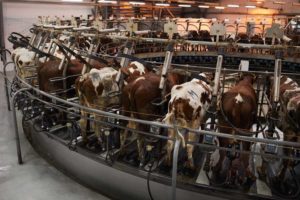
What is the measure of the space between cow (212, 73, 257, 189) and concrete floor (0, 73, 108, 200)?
1442 millimetres

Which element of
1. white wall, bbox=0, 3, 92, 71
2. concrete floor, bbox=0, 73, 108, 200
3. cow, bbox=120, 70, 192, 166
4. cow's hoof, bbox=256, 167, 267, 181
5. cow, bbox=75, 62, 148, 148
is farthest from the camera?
white wall, bbox=0, 3, 92, 71

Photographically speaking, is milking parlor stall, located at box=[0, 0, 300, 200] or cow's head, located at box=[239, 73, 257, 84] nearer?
milking parlor stall, located at box=[0, 0, 300, 200]

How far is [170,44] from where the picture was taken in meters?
3.68

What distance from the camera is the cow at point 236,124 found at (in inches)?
118

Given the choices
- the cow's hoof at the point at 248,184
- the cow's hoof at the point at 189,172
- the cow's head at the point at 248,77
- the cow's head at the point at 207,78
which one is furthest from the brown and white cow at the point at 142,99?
the cow's hoof at the point at 248,184

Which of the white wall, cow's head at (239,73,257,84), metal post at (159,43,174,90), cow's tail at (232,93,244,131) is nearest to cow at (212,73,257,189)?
cow's tail at (232,93,244,131)

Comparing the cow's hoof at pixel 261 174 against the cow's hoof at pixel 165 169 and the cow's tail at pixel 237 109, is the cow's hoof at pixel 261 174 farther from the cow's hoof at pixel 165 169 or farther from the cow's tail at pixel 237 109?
the cow's hoof at pixel 165 169

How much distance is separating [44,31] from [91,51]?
166 centimetres

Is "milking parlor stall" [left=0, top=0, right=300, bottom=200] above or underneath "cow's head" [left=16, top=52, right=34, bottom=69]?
underneath

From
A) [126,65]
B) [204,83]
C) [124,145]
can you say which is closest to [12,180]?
[124,145]

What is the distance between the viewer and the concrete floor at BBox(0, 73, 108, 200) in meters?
3.51

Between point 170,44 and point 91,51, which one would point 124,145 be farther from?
point 91,51

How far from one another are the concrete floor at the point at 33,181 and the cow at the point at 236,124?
144 centimetres

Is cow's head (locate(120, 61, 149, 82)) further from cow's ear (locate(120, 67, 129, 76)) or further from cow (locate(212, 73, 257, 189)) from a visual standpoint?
cow (locate(212, 73, 257, 189))
